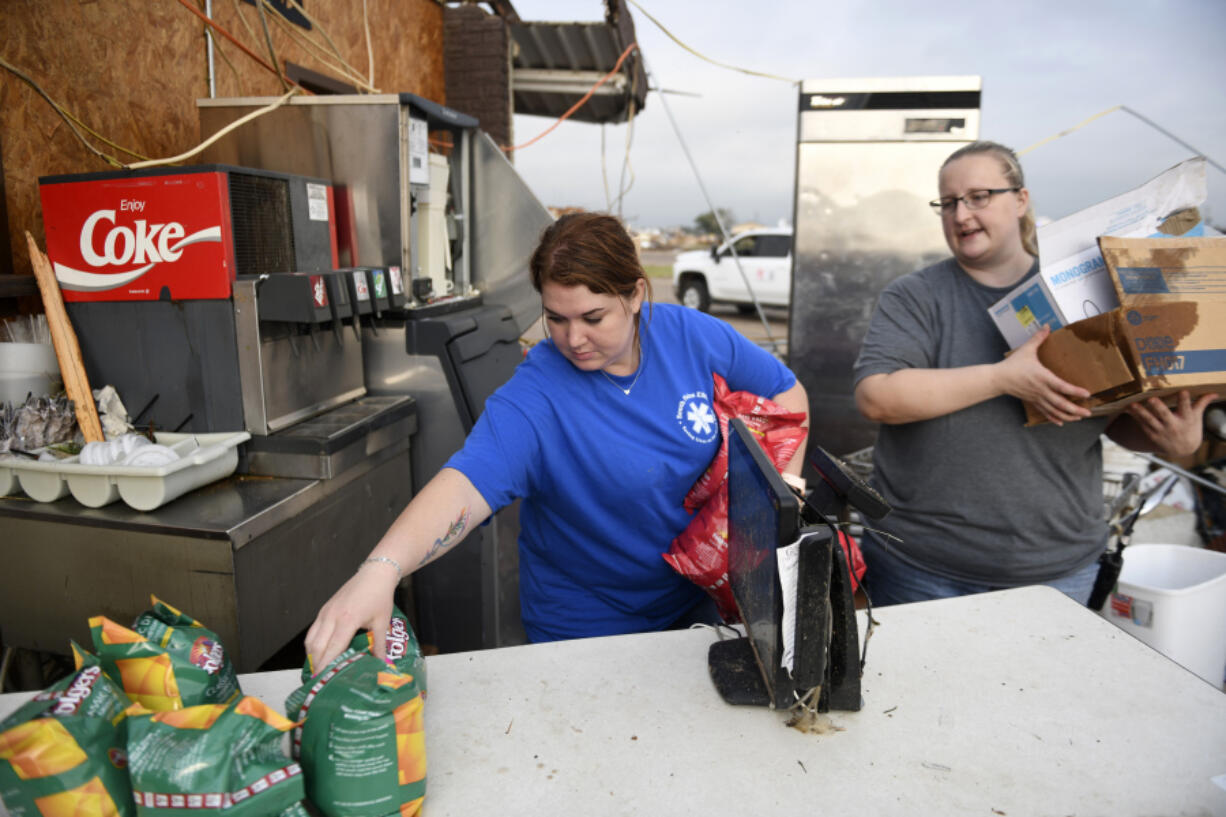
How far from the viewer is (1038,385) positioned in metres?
1.70

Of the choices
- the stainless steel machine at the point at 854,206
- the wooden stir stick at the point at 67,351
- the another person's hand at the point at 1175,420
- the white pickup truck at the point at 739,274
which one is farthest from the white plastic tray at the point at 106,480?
the white pickup truck at the point at 739,274

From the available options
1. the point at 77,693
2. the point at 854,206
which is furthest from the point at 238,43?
the point at 854,206

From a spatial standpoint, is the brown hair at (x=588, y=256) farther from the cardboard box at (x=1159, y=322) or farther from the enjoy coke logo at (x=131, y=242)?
the enjoy coke logo at (x=131, y=242)

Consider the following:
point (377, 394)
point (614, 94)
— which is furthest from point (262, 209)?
point (614, 94)

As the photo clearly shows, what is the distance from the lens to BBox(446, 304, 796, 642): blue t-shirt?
1.57 meters

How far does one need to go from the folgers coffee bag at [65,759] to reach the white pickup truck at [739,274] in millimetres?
10486

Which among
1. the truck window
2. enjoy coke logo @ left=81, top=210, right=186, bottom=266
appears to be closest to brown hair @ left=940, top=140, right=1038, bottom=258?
enjoy coke logo @ left=81, top=210, right=186, bottom=266

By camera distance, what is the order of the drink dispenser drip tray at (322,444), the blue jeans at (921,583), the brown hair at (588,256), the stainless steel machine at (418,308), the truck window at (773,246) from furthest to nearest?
the truck window at (773,246)
the stainless steel machine at (418,308)
the drink dispenser drip tray at (322,444)
the blue jeans at (921,583)
the brown hair at (588,256)

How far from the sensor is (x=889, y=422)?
1967mm

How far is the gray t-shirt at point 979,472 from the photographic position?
187cm

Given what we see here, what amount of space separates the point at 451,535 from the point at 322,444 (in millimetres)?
915

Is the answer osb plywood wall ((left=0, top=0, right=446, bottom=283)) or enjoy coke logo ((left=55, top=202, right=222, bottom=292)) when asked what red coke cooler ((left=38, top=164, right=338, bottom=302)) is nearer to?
enjoy coke logo ((left=55, top=202, right=222, bottom=292))

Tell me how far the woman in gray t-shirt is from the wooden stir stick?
77.2 inches

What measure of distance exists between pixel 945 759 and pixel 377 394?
2.10 metres
